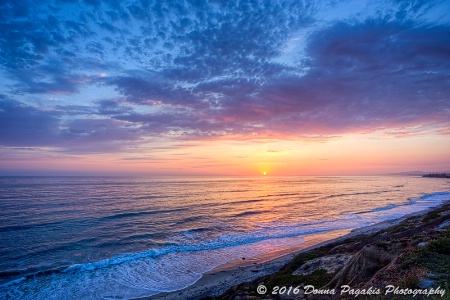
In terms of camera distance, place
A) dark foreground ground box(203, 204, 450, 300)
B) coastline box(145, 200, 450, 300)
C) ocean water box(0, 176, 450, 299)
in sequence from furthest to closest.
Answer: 1. ocean water box(0, 176, 450, 299)
2. coastline box(145, 200, 450, 300)
3. dark foreground ground box(203, 204, 450, 300)

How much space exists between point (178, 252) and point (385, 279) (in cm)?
2086

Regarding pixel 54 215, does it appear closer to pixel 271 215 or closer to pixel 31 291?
pixel 31 291

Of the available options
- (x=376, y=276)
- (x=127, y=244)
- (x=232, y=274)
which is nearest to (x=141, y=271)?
(x=232, y=274)

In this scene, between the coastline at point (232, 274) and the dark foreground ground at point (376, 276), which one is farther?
the coastline at point (232, 274)

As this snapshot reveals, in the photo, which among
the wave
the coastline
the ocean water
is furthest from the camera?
the ocean water

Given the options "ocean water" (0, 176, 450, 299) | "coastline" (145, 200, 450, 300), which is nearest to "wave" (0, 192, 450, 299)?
"ocean water" (0, 176, 450, 299)

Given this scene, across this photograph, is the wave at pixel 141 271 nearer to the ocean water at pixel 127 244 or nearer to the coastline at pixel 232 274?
the ocean water at pixel 127 244

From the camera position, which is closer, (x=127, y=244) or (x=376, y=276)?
(x=376, y=276)

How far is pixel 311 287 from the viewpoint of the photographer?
12.1 meters

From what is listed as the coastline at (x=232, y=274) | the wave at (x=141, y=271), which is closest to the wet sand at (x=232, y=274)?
the coastline at (x=232, y=274)

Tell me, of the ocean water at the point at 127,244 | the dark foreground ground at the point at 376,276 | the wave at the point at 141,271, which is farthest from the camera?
the ocean water at the point at 127,244

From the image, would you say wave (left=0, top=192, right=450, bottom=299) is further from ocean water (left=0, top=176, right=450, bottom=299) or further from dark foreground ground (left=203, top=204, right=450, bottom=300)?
dark foreground ground (left=203, top=204, right=450, bottom=300)

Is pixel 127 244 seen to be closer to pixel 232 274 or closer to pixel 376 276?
pixel 232 274

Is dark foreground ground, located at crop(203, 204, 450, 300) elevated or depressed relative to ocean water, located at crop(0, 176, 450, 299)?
elevated
